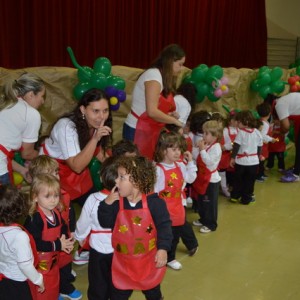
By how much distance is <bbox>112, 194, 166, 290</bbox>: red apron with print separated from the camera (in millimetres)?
2117

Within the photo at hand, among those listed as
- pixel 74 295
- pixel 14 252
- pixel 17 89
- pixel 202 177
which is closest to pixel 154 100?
pixel 202 177

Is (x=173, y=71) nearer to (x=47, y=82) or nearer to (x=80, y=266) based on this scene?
(x=47, y=82)

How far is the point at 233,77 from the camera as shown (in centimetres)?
620

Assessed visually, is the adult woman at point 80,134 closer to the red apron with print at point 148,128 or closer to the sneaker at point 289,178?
the red apron with print at point 148,128

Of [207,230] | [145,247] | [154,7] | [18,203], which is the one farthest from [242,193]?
[154,7]

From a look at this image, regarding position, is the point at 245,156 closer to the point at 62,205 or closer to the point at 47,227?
the point at 62,205

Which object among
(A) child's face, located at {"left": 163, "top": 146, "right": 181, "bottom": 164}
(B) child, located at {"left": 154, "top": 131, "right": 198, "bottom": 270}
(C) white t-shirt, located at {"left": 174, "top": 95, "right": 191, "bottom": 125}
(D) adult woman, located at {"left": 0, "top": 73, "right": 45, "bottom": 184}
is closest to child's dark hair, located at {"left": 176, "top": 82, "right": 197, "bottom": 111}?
(C) white t-shirt, located at {"left": 174, "top": 95, "right": 191, "bottom": 125}

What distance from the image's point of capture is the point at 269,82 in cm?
621

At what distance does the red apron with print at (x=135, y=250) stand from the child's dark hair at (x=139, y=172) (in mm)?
67

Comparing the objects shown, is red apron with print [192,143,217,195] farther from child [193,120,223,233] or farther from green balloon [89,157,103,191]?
green balloon [89,157,103,191]

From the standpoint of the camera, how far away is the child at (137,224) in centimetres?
210

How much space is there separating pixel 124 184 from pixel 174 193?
3.55 ft

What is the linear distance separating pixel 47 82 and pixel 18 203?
2.40m

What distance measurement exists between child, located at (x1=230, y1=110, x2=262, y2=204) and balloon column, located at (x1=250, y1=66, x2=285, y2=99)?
1658 mm
